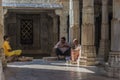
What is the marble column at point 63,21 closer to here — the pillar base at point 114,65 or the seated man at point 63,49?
the seated man at point 63,49

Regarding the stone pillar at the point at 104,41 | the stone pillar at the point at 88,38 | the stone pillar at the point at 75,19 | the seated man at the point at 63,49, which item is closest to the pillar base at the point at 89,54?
the stone pillar at the point at 88,38

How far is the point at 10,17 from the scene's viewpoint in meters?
26.5

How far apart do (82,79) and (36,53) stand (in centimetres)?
1702

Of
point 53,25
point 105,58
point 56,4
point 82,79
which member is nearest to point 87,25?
point 105,58

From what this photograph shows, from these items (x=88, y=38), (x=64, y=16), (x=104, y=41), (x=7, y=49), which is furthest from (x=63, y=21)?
(x=88, y=38)

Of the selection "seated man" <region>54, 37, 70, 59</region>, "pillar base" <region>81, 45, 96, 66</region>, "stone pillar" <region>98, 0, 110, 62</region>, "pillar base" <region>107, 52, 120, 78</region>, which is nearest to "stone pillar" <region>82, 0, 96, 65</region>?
"pillar base" <region>81, 45, 96, 66</region>

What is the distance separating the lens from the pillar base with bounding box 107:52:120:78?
10172 millimetres

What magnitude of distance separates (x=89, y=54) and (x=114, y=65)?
3.65 m

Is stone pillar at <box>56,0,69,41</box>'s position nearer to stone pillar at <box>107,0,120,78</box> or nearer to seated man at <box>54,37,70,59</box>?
seated man at <box>54,37,70,59</box>

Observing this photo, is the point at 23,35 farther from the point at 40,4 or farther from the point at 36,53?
the point at 40,4

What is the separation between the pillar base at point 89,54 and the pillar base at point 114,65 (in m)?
3.49

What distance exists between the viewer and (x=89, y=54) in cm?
1388

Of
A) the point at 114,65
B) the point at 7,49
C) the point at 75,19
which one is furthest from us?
the point at 75,19

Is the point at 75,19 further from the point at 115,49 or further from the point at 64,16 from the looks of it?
the point at 115,49
